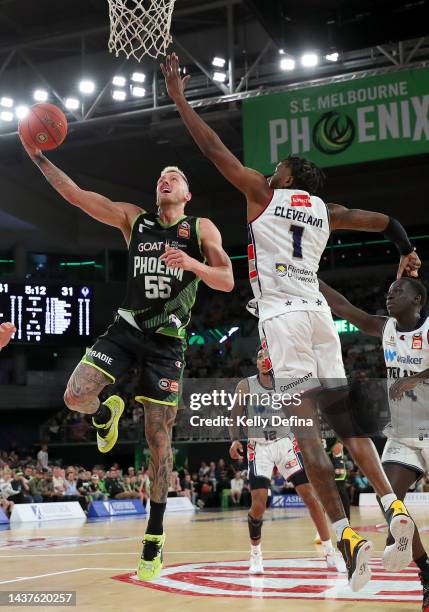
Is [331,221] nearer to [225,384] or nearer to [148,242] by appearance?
[148,242]

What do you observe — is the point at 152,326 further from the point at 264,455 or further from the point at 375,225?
the point at 264,455

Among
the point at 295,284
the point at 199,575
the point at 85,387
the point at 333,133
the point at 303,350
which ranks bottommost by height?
the point at 199,575

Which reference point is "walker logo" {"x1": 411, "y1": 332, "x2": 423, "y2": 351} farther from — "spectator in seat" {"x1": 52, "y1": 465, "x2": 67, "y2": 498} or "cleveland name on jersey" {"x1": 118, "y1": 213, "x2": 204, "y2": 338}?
"spectator in seat" {"x1": 52, "y1": 465, "x2": 67, "y2": 498}

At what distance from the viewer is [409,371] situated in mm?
5559

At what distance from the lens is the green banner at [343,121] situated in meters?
15.1

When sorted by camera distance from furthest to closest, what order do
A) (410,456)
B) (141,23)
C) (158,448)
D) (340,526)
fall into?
(141,23) < (158,448) < (410,456) < (340,526)

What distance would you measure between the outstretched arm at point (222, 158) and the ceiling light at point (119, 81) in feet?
42.6

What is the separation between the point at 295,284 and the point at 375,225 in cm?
87

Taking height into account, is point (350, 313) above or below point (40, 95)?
below

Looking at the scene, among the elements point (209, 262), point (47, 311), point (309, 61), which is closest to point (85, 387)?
point (209, 262)

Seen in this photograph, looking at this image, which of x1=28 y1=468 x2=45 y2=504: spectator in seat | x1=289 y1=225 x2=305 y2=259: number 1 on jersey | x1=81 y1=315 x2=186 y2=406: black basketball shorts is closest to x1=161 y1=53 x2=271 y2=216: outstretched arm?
x1=289 y1=225 x2=305 y2=259: number 1 on jersey

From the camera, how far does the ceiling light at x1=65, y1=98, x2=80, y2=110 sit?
17.8 m

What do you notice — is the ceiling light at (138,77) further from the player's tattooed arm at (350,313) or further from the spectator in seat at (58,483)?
the player's tattooed arm at (350,313)

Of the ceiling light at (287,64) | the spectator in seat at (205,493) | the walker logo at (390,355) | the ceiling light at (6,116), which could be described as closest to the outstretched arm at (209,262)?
the walker logo at (390,355)
